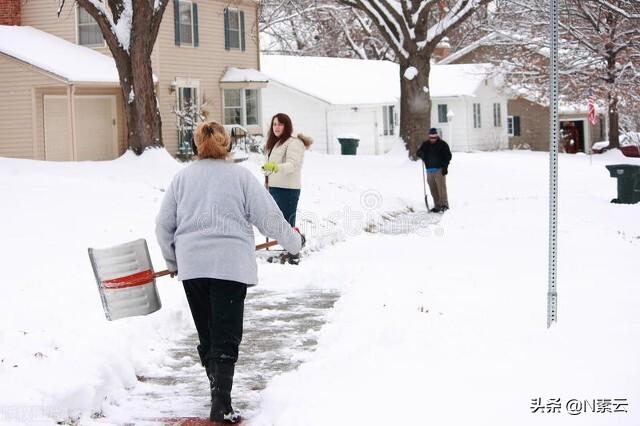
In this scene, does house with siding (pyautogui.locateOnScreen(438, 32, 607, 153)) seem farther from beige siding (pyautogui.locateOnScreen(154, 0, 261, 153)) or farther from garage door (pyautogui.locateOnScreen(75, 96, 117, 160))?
garage door (pyautogui.locateOnScreen(75, 96, 117, 160))

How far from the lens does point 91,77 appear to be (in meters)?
29.8

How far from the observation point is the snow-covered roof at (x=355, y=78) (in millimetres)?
45625

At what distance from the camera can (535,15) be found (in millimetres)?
41000

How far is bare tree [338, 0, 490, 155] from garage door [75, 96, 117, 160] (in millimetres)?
7918

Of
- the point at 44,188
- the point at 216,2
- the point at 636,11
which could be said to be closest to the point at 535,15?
the point at 216,2

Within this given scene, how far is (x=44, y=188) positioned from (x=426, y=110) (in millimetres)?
18010

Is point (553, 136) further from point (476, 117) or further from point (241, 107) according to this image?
point (476, 117)

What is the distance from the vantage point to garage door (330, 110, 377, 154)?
4566cm

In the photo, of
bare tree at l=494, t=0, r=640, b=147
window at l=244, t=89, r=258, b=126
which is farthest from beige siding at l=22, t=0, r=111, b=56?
bare tree at l=494, t=0, r=640, b=147

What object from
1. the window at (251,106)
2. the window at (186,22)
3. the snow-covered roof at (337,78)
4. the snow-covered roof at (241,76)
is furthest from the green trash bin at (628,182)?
the snow-covered roof at (337,78)

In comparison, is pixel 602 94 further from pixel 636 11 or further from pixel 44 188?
pixel 44 188

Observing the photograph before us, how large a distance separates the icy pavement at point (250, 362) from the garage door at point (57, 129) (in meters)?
21.0

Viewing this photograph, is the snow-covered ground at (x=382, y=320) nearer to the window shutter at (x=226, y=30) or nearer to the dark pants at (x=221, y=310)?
the dark pants at (x=221, y=310)

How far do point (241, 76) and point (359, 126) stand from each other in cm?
999
